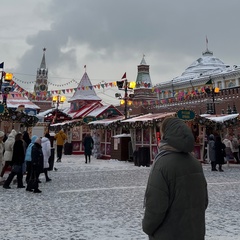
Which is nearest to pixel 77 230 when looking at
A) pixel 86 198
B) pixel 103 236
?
pixel 103 236

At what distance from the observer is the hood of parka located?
226 cm

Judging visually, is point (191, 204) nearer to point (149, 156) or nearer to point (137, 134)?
point (149, 156)

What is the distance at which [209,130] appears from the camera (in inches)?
730

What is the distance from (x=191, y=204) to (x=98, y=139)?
20.4 metres

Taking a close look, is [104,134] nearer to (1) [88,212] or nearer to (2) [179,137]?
(1) [88,212]

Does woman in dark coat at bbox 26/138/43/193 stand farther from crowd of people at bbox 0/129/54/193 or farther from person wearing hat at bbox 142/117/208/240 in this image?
person wearing hat at bbox 142/117/208/240

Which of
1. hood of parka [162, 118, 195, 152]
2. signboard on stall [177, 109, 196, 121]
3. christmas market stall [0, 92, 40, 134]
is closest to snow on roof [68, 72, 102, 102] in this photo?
christmas market stall [0, 92, 40, 134]

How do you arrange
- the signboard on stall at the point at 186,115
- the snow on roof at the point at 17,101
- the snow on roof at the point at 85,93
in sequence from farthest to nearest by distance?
the snow on roof at the point at 85,93
the snow on roof at the point at 17,101
the signboard on stall at the point at 186,115

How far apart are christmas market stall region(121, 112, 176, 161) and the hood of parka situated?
13681 millimetres

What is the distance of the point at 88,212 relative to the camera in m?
5.77

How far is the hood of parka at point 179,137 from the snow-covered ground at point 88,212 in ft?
8.08

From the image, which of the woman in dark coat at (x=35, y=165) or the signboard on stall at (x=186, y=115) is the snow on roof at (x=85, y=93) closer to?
the signboard on stall at (x=186, y=115)

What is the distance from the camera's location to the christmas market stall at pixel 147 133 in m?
16.2

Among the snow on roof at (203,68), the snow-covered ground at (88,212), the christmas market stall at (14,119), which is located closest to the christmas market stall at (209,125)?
the snow-covered ground at (88,212)
